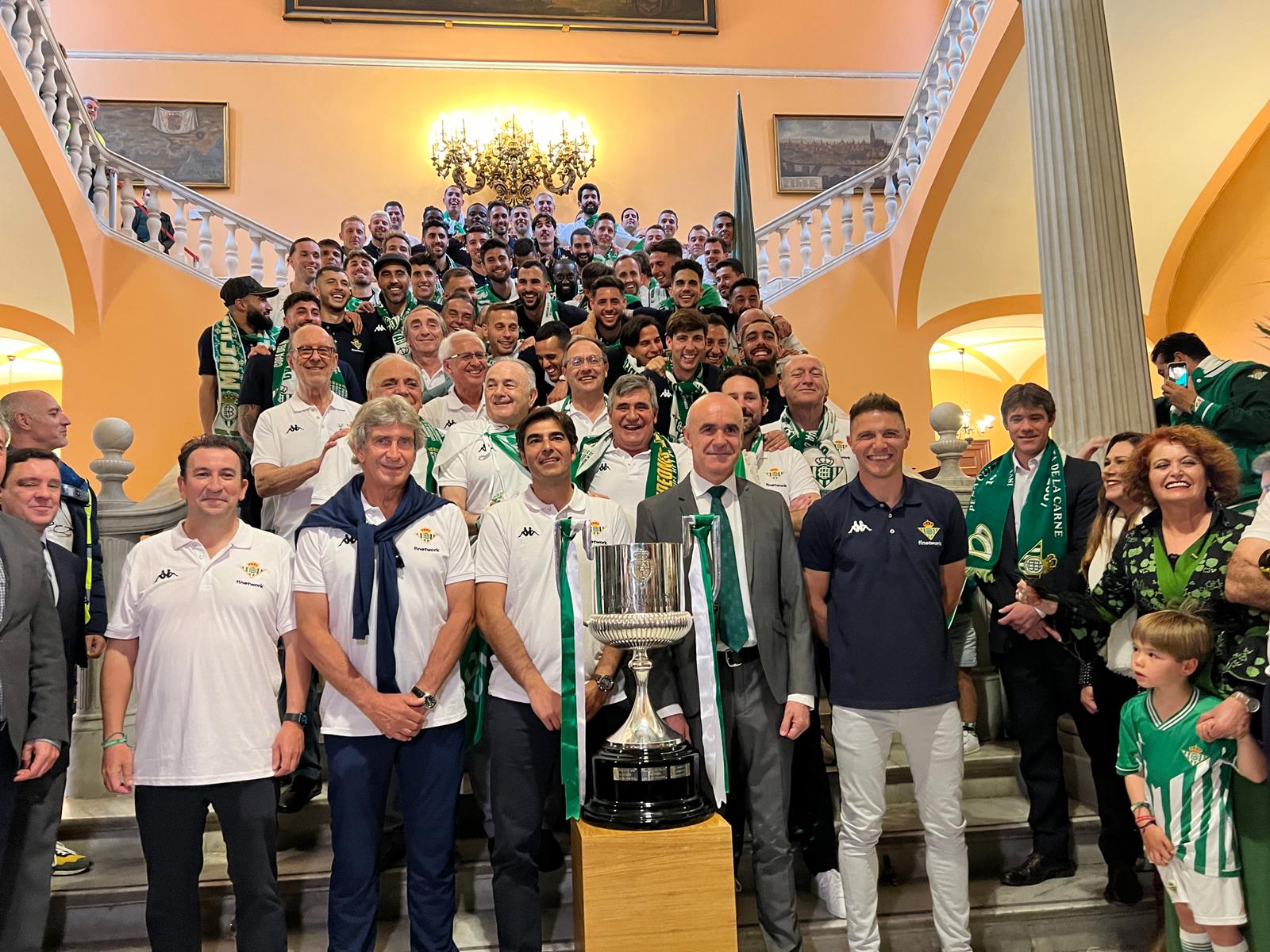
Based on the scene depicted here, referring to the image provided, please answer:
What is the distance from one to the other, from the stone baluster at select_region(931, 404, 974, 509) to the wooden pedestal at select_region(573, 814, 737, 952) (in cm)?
257

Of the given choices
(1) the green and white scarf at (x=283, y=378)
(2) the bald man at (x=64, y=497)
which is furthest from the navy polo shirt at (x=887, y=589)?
(2) the bald man at (x=64, y=497)

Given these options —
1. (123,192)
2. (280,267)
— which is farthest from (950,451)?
(123,192)

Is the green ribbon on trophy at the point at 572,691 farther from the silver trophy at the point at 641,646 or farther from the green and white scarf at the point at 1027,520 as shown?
the green and white scarf at the point at 1027,520

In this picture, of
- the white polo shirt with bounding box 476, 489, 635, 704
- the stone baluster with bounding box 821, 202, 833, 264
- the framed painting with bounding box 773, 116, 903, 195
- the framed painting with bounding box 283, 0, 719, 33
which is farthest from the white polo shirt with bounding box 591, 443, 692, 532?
the framed painting with bounding box 283, 0, 719, 33

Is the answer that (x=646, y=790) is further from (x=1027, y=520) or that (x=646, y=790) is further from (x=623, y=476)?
(x=1027, y=520)

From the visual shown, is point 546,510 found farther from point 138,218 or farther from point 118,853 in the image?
point 138,218

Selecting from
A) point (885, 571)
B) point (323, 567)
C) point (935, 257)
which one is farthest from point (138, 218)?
point (885, 571)

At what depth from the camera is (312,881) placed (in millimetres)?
3383

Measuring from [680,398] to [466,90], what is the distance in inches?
357

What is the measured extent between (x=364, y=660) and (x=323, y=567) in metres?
0.27

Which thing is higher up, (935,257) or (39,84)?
(39,84)

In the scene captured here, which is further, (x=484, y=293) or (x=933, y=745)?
(x=484, y=293)

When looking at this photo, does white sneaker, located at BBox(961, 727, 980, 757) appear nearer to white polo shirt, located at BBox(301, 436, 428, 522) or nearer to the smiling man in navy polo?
the smiling man in navy polo

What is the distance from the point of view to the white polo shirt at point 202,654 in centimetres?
277
